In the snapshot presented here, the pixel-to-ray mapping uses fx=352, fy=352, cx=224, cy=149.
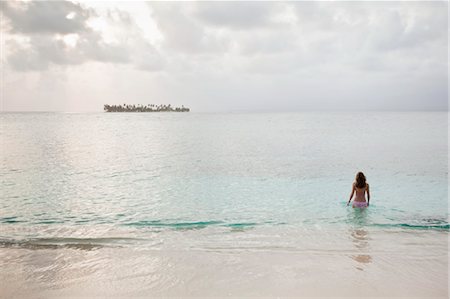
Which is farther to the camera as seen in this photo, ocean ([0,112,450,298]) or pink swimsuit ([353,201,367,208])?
pink swimsuit ([353,201,367,208])

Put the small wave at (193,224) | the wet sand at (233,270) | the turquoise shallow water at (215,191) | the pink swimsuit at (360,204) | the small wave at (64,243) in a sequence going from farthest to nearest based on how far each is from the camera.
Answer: the pink swimsuit at (360,204) < the turquoise shallow water at (215,191) < the small wave at (193,224) < the small wave at (64,243) < the wet sand at (233,270)

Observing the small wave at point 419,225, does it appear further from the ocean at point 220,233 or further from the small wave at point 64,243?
the small wave at point 64,243

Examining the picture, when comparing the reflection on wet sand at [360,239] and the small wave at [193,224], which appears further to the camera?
the small wave at [193,224]

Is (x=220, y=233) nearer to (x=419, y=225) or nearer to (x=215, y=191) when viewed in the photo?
(x=419, y=225)

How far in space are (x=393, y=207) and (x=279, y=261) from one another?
341 inches

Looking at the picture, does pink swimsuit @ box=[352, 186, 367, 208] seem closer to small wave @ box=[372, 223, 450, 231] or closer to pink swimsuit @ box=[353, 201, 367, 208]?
pink swimsuit @ box=[353, 201, 367, 208]

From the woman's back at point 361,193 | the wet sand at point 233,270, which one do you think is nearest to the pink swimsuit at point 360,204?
the woman's back at point 361,193

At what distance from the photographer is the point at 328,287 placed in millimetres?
7031

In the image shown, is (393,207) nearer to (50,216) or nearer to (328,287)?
(328,287)

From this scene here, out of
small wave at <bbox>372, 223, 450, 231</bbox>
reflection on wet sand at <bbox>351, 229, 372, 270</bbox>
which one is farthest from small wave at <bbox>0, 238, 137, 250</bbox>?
small wave at <bbox>372, 223, 450, 231</bbox>

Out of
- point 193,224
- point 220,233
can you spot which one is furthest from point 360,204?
point 193,224

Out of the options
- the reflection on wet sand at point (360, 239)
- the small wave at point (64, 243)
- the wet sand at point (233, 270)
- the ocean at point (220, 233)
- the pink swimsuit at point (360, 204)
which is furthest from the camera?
the pink swimsuit at point (360, 204)

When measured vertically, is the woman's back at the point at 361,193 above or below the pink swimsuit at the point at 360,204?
above

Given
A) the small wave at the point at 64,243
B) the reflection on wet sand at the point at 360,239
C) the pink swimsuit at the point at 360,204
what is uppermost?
the small wave at the point at 64,243
